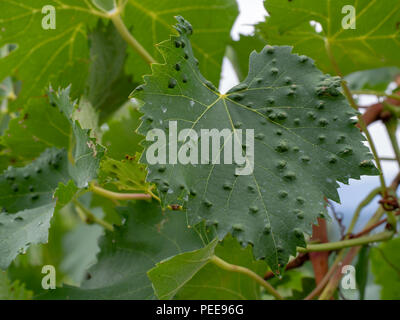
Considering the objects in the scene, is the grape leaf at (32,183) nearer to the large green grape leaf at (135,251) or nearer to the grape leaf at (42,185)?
the grape leaf at (42,185)

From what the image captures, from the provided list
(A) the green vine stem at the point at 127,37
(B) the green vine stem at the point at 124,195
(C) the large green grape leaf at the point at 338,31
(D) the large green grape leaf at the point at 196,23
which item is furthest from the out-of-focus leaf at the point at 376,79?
(B) the green vine stem at the point at 124,195

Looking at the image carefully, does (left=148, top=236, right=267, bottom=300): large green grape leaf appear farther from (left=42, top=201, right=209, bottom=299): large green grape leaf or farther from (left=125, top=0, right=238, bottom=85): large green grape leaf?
(left=125, top=0, right=238, bottom=85): large green grape leaf

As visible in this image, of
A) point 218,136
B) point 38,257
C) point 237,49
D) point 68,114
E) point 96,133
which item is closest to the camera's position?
point 218,136

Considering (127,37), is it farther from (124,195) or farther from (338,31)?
(338,31)

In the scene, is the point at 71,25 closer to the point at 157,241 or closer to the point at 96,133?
the point at 96,133

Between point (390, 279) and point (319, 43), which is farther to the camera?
point (390, 279)

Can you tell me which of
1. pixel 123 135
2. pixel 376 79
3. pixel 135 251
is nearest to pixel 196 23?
pixel 123 135

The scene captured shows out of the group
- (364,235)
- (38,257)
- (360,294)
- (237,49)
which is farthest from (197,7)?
(38,257)

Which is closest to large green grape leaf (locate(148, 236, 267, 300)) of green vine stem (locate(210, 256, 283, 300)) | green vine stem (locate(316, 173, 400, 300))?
green vine stem (locate(210, 256, 283, 300))

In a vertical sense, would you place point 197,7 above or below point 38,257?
above
